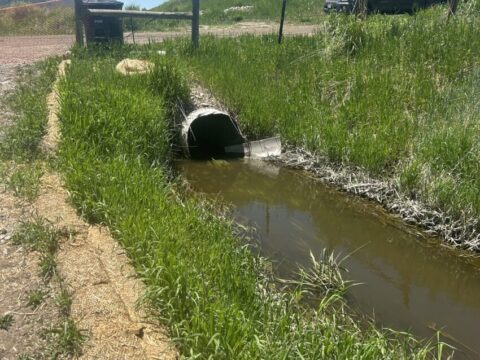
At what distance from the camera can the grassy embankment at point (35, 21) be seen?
16234 millimetres

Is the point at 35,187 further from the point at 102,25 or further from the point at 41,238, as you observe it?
the point at 102,25

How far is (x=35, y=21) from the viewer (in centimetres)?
1692

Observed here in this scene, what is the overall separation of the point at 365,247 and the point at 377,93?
2.98 m

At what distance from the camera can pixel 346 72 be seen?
26.1 ft

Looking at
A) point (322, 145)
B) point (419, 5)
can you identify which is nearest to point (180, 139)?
point (322, 145)

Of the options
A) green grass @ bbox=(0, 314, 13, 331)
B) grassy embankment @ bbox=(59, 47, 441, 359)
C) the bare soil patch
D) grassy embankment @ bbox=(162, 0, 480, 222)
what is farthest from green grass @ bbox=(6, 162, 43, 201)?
grassy embankment @ bbox=(162, 0, 480, 222)

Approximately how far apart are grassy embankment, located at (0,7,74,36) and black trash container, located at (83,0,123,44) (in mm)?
6157

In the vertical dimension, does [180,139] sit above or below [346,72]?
below

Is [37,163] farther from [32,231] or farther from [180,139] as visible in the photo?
[180,139]

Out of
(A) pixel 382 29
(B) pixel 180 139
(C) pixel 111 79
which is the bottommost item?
(B) pixel 180 139

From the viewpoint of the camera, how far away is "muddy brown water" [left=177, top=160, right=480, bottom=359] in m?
4.10

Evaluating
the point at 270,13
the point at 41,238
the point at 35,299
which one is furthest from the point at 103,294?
the point at 270,13

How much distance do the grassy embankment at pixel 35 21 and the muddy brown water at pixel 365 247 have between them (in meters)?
11.7

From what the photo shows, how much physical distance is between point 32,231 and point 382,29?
7738mm
